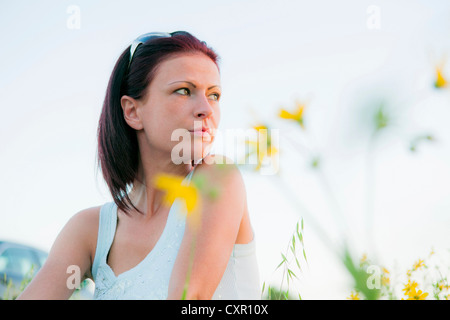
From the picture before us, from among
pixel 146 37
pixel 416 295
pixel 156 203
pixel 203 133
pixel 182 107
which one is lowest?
pixel 416 295

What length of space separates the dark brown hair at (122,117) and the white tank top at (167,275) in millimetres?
301

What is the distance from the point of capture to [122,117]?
1829mm

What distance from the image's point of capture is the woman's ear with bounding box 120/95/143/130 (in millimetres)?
1759

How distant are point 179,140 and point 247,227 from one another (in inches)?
15.1

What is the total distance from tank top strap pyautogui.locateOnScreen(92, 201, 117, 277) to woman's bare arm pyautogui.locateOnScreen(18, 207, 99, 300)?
0.03 m

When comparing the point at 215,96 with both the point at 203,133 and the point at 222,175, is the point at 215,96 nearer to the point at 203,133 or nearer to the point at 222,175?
the point at 203,133

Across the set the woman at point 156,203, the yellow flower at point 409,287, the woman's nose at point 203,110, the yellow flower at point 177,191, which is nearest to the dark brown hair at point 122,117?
the woman at point 156,203

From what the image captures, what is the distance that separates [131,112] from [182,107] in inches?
12.0

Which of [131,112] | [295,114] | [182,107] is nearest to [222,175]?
[182,107]

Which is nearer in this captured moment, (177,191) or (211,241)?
(177,191)

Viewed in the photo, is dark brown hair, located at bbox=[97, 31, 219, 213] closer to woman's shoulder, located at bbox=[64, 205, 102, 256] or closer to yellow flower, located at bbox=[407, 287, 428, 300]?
woman's shoulder, located at bbox=[64, 205, 102, 256]

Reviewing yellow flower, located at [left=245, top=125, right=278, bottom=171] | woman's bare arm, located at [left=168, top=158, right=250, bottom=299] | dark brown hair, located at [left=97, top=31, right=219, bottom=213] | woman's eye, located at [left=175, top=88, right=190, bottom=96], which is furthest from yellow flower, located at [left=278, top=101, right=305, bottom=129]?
dark brown hair, located at [left=97, top=31, right=219, bottom=213]

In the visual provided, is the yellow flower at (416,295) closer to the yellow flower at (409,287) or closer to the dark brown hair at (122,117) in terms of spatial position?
the yellow flower at (409,287)

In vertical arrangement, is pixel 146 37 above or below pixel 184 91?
above
